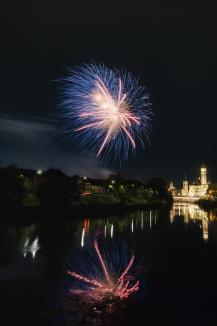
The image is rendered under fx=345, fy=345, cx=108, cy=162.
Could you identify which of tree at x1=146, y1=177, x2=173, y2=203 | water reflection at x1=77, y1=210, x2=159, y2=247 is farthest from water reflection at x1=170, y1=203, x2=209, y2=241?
tree at x1=146, y1=177, x2=173, y2=203

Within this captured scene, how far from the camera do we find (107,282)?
12.9m

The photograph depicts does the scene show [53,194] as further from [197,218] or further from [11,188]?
[197,218]

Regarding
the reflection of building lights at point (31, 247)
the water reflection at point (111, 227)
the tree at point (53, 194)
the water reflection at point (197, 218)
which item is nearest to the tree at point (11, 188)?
the tree at point (53, 194)

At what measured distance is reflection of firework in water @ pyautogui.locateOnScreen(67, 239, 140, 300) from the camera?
11.4 metres

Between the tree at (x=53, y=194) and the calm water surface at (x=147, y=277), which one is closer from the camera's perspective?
the calm water surface at (x=147, y=277)

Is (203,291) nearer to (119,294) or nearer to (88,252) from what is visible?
(119,294)

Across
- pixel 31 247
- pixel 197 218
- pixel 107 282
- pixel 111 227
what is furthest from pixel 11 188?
pixel 107 282

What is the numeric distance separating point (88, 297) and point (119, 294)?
1128mm

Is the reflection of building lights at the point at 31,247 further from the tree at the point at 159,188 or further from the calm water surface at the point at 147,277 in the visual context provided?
the tree at the point at 159,188

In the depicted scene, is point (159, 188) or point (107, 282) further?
point (159, 188)

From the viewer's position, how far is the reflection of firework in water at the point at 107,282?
1136cm

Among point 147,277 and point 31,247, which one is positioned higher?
point 31,247

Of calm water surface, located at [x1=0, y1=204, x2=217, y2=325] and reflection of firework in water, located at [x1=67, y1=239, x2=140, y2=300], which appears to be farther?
reflection of firework in water, located at [x1=67, y1=239, x2=140, y2=300]

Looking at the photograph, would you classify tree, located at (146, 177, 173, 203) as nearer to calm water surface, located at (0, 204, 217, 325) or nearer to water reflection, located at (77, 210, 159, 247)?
water reflection, located at (77, 210, 159, 247)
